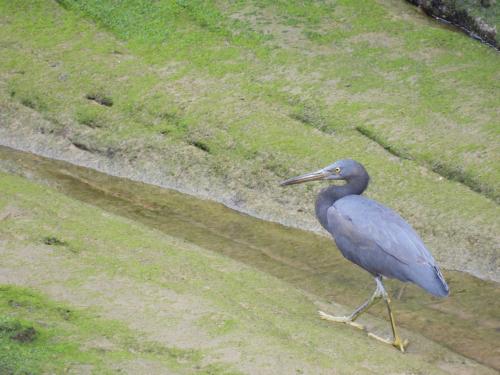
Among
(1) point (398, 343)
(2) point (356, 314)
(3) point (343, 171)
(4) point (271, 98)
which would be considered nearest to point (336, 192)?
(3) point (343, 171)

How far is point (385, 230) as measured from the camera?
25.9 ft

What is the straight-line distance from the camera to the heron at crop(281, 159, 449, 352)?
769 centimetres

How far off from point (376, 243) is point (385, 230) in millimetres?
126

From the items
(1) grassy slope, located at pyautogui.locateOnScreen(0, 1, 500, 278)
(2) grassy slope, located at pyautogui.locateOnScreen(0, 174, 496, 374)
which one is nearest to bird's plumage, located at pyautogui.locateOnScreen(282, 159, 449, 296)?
(2) grassy slope, located at pyautogui.locateOnScreen(0, 174, 496, 374)

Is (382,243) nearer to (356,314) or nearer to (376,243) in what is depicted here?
(376,243)

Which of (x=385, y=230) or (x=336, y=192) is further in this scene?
(x=336, y=192)

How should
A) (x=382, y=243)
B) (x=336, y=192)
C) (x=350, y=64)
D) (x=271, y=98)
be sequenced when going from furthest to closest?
1. (x=350, y=64)
2. (x=271, y=98)
3. (x=336, y=192)
4. (x=382, y=243)

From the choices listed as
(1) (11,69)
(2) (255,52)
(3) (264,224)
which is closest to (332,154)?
(3) (264,224)

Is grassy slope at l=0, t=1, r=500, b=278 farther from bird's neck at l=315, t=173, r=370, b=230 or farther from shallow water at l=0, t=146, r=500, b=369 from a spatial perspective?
bird's neck at l=315, t=173, r=370, b=230

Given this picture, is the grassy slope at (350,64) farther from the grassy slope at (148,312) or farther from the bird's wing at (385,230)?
the grassy slope at (148,312)

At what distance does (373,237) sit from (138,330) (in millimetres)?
2126

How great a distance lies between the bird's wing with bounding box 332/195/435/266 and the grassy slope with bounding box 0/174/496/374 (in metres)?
0.71

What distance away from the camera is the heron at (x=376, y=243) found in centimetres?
769

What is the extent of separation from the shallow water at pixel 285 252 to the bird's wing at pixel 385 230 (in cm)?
88
